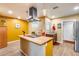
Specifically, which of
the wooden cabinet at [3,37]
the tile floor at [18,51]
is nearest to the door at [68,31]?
the tile floor at [18,51]

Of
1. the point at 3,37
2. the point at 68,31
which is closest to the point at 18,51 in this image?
the point at 3,37

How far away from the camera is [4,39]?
383 centimetres

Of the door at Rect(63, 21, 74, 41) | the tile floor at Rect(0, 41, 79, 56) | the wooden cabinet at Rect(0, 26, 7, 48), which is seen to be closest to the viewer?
the tile floor at Rect(0, 41, 79, 56)

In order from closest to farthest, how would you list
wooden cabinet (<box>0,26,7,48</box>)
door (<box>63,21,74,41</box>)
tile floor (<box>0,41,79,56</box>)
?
tile floor (<box>0,41,79,56</box>) < wooden cabinet (<box>0,26,7,48</box>) < door (<box>63,21,74,41</box>)

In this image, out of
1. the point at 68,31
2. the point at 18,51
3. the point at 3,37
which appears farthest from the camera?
the point at 68,31

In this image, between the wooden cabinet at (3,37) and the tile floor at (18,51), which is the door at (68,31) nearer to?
the tile floor at (18,51)

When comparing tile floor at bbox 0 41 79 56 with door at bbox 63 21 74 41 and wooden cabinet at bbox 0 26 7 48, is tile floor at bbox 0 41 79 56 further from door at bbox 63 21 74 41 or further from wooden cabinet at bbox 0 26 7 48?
door at bbox 63 21 74 41

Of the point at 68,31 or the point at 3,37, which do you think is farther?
the point at 68,31

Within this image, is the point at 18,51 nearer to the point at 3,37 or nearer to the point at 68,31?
the point at 3,37

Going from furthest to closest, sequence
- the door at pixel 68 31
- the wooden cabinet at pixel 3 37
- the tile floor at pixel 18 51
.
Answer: the door at pixel 68 31, the wooden cabinet at pixel 3 37, the tile floor at pixel 18 51

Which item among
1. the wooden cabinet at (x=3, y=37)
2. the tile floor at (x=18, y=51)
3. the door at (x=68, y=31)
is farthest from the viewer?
the door at (x=68, y=31)

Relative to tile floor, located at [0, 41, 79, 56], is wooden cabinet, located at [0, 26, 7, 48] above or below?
above

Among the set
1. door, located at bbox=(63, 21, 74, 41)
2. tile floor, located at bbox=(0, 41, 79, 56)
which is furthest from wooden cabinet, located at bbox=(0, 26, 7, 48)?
door, located at bbox=(63, 21, 74, 41)

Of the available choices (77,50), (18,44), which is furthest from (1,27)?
(77,50)
